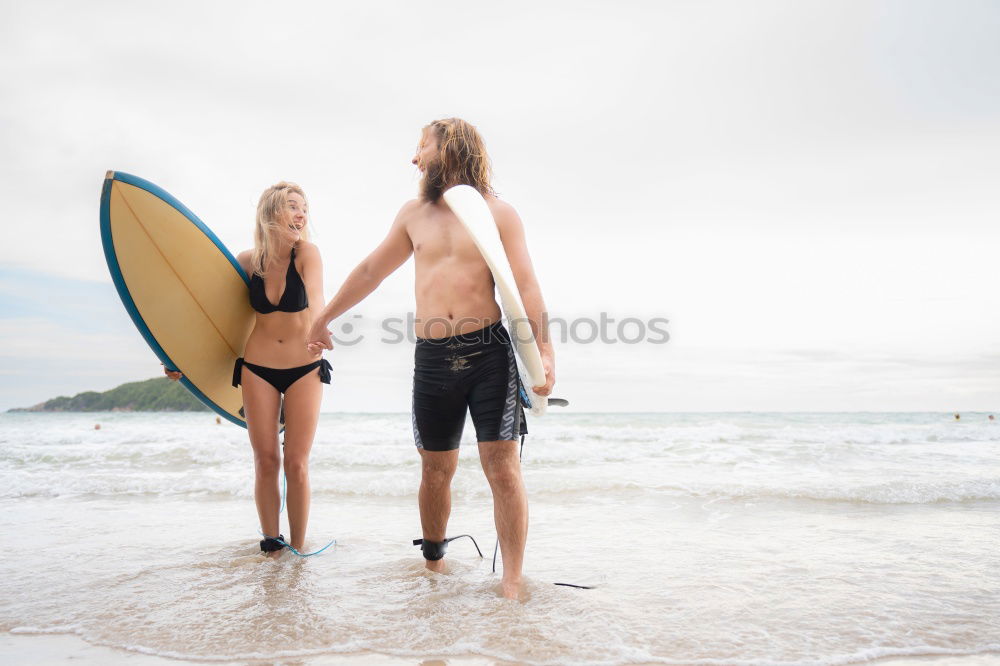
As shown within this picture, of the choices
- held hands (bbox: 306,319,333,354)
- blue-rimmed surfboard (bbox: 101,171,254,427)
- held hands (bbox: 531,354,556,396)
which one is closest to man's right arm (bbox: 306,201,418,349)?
held hands (bbox: 306,319,333,354)

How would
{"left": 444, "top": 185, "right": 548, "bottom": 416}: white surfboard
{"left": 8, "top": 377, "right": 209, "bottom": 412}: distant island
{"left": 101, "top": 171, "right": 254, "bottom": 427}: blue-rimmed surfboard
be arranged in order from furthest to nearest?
{"left": 8, "top": 377, "right": 209, "bottom": 412}: distant island
{"left": 101, "top": 171, "right": 254, "bottom": 427}: blue-rimmed surfboard
{"left": 444, "top": 185, "right": 548, "bottom": 416}: white surfboard

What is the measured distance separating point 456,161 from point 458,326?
773 millimetres

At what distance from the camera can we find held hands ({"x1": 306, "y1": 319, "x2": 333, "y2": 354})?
303 cm

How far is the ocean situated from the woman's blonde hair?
1671 mm

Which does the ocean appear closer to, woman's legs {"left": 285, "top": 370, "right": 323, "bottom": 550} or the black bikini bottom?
woman's legs {"left": 285, "top": 370, "right": 323, "bottom": 550}

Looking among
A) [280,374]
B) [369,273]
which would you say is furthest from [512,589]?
[280,374]

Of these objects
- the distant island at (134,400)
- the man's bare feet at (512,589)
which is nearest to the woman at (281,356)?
the man's bare feet at (512,589)

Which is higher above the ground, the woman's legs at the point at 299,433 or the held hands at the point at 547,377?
the held hands at the point at 547,377

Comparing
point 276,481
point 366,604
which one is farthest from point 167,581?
point 366,604

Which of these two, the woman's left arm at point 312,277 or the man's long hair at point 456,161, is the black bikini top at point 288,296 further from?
the man's long hair at point 456,161

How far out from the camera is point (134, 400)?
29984mm

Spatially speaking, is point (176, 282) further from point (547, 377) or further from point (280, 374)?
point (547, 377)

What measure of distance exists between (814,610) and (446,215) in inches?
92.5

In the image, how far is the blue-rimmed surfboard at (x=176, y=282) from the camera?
3713 millimetres
